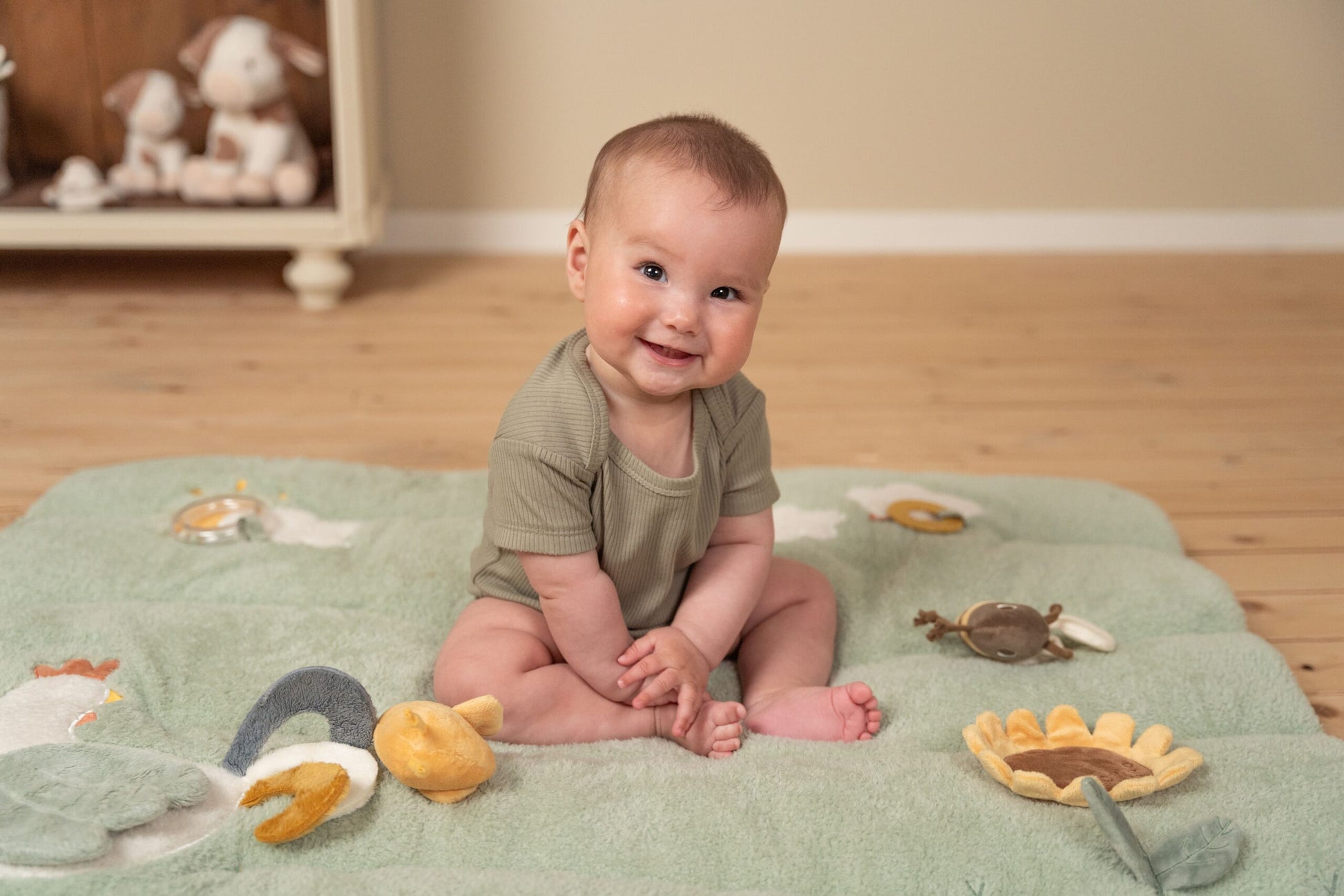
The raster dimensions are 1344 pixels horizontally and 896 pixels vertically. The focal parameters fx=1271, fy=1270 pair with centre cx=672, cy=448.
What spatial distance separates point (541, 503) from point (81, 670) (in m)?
0.40

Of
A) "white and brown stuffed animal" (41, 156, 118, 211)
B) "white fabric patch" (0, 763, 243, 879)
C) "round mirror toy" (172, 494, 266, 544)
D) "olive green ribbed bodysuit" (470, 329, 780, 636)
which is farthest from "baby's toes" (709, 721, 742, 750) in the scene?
"white and brown stuffed animal" (41, 156, 118, 211)

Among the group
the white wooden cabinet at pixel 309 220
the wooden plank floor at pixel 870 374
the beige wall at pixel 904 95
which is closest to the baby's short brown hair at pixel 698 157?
the wooden plank floor at pixel 870 374

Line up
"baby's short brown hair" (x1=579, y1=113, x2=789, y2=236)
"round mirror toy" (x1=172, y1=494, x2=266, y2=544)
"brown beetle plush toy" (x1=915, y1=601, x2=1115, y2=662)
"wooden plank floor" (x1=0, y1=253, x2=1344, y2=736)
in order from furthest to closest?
"wooden plank floor" (x1=0, y1=253, x2=1344, y2=736) < "round mirror toy" (x1=172, y1=494, x2=266, y2=544) < "brown beetle plush toy" (x1=915, y1=601, x2=1115, y2=662) < "baby's short brown hair" (x1=579, y1=113, x2=789, y2=236)

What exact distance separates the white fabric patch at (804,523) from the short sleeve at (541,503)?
407 mm

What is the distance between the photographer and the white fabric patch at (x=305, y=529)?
4.22 feet

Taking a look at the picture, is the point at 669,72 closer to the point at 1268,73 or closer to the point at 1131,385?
the point at 1131,385

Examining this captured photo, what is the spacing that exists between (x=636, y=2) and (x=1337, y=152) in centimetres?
153

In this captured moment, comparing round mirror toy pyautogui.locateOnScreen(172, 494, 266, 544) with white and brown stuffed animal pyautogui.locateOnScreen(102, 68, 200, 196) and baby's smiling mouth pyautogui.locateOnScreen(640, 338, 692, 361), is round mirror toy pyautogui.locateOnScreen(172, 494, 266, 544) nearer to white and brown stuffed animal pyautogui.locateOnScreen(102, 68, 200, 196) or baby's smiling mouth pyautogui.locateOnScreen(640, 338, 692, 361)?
baby's smiling mouth pyautogui.locateOnScreen(640, 338, 692, 361)

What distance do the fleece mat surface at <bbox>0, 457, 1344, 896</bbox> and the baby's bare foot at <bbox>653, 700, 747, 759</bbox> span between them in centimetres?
1

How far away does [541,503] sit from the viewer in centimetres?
95

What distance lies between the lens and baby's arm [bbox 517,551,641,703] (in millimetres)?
965

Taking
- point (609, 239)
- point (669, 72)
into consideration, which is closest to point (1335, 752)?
point (609, 239)

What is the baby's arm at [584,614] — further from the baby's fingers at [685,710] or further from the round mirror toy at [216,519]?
the round mirror toy at [216,519]

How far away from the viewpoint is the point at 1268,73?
2629 mm
